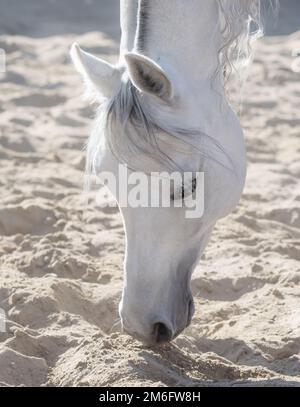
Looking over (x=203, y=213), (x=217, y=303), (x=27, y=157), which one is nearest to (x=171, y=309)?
(x=203, y=213)

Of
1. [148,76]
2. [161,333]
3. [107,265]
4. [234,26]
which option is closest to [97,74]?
[148,76]

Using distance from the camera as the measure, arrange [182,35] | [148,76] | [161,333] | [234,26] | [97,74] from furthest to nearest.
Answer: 1. [234,26]
2. [182,35]
3. [97,74]
4. [161,333]
5. [148,76]

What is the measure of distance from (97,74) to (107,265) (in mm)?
1378

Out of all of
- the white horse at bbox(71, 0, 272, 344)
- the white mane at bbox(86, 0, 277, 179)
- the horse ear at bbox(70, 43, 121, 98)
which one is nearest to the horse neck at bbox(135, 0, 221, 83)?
the white horse at bbox(71, 0, 272, 344)

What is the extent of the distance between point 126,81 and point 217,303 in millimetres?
1269

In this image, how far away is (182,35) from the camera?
3174 mm

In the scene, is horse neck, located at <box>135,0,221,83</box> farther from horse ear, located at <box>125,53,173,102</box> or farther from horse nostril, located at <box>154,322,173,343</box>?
horse nostril, located at <box>154,322,173,343</box>

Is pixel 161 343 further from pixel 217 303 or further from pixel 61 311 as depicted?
pixel 217 303

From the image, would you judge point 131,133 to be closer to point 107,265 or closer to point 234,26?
point 234,26

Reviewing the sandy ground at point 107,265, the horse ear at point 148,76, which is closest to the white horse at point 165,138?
the horse ear at point 148,76

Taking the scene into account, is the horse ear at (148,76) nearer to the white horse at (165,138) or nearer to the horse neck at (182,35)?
the white horse at (165,138)

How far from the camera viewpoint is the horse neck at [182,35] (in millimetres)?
3098

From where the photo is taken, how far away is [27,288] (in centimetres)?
362

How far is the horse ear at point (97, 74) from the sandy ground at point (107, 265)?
0.86m
